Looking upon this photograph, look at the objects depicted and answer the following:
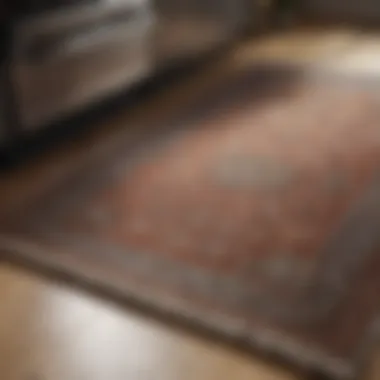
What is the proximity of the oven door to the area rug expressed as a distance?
0.23 m

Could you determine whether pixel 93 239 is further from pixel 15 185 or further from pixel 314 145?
pixel 314 145

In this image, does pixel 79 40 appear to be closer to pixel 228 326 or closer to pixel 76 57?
pixel 76 57

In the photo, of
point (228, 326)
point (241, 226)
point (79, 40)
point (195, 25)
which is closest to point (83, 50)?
point (79, 40)

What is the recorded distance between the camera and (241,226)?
5.44 ft

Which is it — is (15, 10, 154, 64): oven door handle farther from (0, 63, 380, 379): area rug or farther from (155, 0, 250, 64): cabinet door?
(0, 63, 380, 379): area rug

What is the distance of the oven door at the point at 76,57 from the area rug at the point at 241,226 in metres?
0.23

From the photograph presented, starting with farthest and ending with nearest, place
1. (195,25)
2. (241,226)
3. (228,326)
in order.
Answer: (195,25) → (241,226) → (228,326)

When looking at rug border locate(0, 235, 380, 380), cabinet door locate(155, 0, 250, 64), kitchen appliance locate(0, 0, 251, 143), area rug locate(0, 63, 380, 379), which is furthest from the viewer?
cabinet door locate(155, 0, 250, 64)

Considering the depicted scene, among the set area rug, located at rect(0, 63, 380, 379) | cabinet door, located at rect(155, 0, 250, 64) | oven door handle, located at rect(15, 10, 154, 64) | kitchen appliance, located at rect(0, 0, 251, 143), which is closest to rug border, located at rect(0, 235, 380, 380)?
area rug, located at rect(0, 63, 380, 379)

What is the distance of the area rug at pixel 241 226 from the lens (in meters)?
1.32

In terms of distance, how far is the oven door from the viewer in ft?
6.42

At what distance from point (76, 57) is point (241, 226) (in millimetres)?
876

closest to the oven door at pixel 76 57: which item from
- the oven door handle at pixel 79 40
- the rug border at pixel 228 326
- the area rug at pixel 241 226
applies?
the oven door handle at pixel 79 40

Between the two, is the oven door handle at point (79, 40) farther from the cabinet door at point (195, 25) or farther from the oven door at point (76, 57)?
the cabinet door at point (195, 25)
